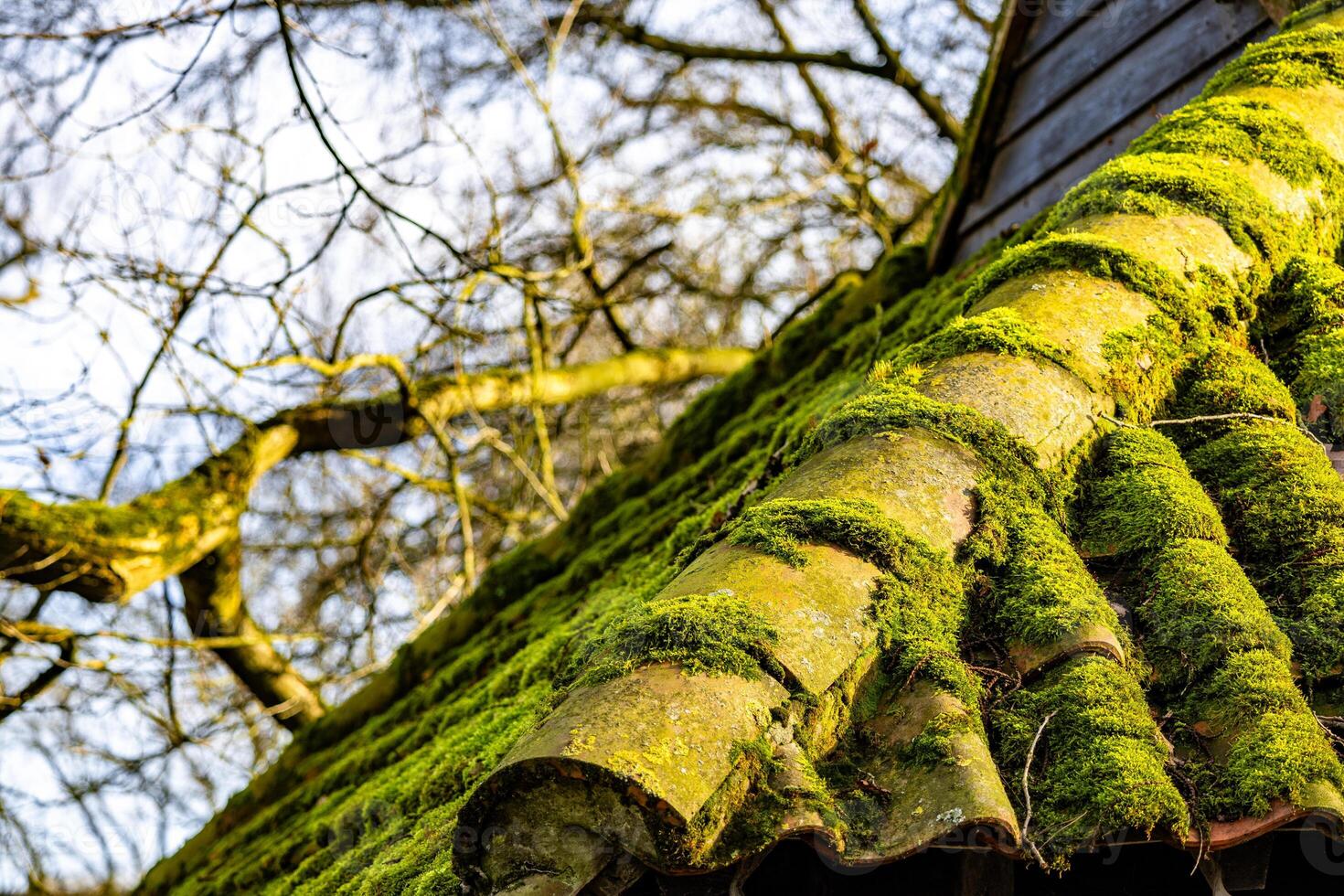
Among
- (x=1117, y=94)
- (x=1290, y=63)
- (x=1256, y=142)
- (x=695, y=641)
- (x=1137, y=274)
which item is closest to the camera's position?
(x=695, y=641)

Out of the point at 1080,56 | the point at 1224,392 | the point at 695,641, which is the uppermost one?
the point at 1080,56

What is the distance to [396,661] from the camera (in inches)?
230

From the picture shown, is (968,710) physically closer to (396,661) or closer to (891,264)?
(891,264)

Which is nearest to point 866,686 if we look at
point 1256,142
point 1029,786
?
point 1029,786

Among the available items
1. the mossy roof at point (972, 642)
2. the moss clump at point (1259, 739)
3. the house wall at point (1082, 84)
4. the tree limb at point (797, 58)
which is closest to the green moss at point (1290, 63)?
the mossy roof at point (972, 642)

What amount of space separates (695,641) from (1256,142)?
8.50ft

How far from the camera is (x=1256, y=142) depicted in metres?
3.38

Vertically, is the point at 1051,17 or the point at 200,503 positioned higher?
the point at 200,503

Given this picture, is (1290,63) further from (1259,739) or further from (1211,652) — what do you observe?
(1259,739)

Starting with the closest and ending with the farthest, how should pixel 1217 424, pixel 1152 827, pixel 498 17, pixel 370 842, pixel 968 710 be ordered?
pixel 1152 827, pixel 968 710, pixel 1217 424, pixel 370 842, pixel 498 17

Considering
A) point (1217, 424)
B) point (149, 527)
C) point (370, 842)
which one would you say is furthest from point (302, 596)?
point (1217, 424)

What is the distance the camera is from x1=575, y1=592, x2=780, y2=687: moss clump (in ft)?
6.22

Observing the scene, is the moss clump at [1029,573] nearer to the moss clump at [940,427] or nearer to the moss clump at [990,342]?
the moss clump at [940,427]

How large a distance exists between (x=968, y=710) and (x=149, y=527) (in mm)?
6132
